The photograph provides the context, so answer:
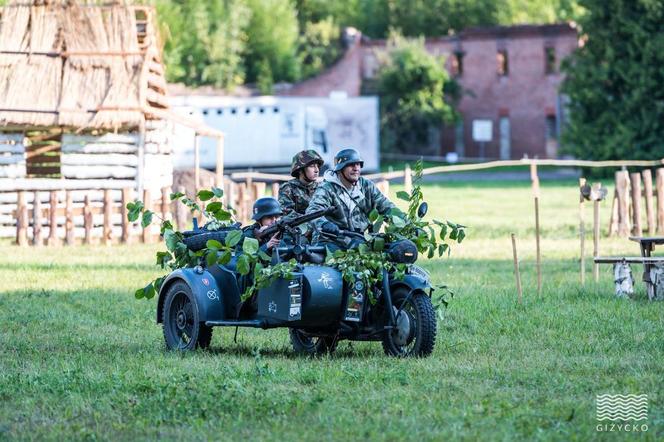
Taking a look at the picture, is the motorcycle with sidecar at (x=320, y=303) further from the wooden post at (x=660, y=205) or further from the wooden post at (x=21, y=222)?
the wooden post at (x=660, y=205)

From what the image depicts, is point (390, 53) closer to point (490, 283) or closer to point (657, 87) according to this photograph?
point (657, 87)

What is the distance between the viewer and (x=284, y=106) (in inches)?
2270

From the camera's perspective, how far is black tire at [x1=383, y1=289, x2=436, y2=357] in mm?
11812

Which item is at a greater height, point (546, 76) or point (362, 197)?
point (546, 76)

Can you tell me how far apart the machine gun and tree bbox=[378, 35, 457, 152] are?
58018 millimetres

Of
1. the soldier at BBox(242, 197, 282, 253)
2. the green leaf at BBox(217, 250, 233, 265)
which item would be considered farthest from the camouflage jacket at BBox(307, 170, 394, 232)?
the green leaf at BBox(217, 250, 233, 265)

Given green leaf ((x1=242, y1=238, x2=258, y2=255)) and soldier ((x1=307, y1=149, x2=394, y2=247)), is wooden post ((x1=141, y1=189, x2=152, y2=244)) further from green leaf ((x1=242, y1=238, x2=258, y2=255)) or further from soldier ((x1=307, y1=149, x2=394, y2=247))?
green leaf ((x1=242, y1=238, x2=258, y2=255))

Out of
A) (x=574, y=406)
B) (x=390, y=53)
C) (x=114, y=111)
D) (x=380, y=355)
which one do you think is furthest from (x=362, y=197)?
(x=390, y=53)

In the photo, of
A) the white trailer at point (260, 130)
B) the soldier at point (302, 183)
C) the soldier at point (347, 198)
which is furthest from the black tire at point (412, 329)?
the white trailer at point (260, 130)

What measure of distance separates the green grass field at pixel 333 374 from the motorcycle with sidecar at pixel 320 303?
0.79ft

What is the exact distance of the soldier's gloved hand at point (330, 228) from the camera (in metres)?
12.3

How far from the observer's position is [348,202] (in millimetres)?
12594

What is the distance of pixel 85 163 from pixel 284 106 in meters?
27.3

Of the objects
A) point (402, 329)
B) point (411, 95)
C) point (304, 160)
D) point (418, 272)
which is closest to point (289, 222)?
point (418, 272)
